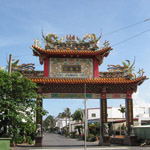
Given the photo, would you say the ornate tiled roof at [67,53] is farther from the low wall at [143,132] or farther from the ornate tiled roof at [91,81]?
the low wall at [143,132]

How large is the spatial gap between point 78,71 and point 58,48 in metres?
3.31

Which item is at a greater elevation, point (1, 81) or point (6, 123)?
point (1, 81)

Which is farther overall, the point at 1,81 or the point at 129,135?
the point at 129,135

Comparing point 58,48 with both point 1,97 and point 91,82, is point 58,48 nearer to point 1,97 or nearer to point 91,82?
point 91,82

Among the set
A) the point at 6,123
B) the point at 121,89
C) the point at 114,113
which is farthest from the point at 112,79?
the point at 114,113

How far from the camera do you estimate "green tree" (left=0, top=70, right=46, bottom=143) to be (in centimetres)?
1404

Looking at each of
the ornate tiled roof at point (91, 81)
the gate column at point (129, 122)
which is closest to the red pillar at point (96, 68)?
the ornate tiled roof at point (91, 81)

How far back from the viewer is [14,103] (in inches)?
570

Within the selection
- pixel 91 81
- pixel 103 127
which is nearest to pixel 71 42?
pixel 91 81

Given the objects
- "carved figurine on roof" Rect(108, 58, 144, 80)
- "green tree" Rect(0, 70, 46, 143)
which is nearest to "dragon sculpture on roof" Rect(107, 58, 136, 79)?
"carved figurine on roof" Rect(108, 58, 144, 80)

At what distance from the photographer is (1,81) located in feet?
45.3

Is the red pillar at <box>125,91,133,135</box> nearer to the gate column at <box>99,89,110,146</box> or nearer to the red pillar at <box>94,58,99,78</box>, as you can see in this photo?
the gate column at <box>99,89,110,146</box>

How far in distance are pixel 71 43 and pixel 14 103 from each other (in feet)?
41.5

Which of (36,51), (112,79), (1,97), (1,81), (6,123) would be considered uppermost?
(36,51)
